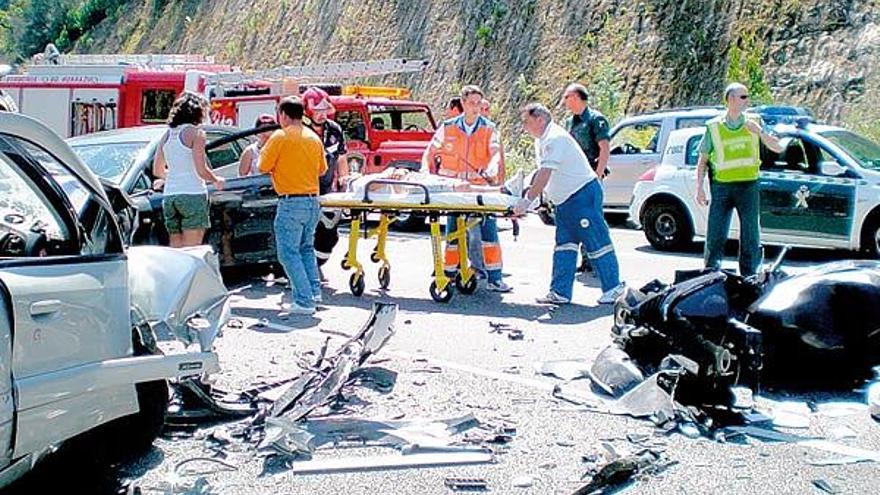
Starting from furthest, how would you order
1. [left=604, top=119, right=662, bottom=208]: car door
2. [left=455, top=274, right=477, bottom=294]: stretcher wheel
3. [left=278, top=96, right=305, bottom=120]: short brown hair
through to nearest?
[left=604, top=119, right=662, bottom=208]: car door, [left=455, top=274, right=477, bottom=294]: stretcher wheel, [left=278, top=96, right=305, bottom=120]: short brown hair

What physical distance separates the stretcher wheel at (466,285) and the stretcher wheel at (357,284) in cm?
86

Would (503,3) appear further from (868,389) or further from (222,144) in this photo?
(868,389)

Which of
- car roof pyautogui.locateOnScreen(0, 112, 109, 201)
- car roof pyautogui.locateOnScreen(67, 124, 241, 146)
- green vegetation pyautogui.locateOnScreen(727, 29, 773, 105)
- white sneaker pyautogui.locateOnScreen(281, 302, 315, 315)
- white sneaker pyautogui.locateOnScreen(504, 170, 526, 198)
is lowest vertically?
white sneaker pyautogui.locateOnScreen(281, 302, 315, 315)

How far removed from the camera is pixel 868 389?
22.3 feet

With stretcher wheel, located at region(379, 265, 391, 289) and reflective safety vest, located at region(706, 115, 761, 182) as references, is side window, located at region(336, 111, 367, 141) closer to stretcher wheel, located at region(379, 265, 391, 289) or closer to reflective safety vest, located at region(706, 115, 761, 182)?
stretcher wheel, located at region(379, 265, 391, 289)

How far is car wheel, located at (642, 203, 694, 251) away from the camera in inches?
543

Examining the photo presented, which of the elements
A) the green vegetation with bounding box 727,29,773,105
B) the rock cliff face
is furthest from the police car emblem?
the green vegetation with bounding box 727,29,773,105

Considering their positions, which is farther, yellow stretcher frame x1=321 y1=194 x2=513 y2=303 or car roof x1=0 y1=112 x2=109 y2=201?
yellow stretcher frame x1=321 y1=194 x2=513 y2=303

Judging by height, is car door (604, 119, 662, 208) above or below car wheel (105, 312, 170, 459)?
above

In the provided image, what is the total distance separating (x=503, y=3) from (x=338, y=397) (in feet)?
79.9

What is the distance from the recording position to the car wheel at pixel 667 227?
13781 millimetres

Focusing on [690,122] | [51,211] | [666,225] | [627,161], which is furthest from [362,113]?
[51,211]

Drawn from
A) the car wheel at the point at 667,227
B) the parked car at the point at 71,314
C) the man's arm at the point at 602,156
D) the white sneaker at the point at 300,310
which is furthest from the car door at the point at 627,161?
the parked car at the point at 71,314

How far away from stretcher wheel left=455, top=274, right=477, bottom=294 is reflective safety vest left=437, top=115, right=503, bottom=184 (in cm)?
102
